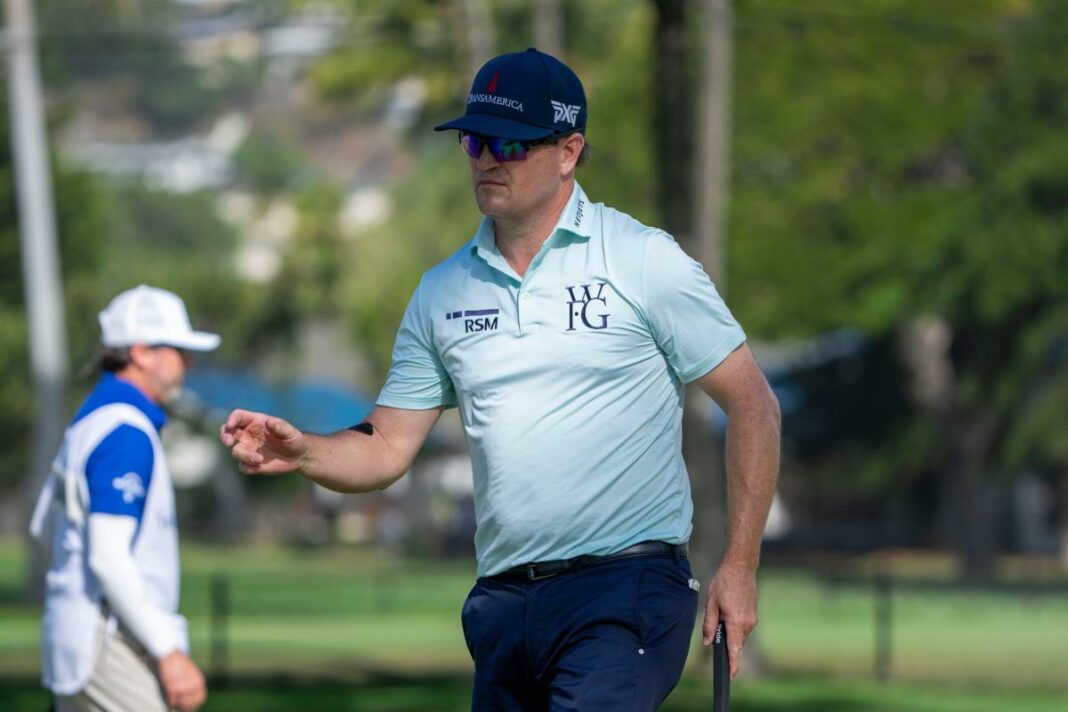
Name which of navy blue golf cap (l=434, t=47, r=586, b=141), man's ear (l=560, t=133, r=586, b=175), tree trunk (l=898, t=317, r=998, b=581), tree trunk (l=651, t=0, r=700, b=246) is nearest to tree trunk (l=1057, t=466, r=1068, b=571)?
tree trunk (l=898, t=317, r=998, b=581)

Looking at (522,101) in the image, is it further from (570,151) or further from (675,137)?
(675,137)

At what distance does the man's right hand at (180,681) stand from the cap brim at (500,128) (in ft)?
5.75

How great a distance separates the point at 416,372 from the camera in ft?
18.8

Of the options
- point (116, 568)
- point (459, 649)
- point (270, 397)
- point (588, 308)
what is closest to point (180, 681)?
point (116, 568)

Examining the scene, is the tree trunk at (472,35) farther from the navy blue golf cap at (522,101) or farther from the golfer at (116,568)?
the navy blue golf cap at (522,101)

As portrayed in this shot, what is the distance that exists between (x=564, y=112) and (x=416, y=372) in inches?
29.6

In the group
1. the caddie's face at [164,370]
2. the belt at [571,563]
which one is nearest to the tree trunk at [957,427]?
the caddie's face at [164,370]

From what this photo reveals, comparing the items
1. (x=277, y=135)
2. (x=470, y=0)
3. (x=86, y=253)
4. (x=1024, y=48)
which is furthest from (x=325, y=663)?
(x=277, y=135)

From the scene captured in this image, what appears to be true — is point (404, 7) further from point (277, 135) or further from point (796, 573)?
point (277, 135)

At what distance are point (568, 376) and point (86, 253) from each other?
3968 centimetres

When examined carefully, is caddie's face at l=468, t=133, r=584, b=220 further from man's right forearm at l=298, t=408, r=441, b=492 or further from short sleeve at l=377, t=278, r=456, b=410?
man's right forearm at l=298, t=408, r=441, b=492

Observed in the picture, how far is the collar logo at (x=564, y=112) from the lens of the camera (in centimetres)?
550

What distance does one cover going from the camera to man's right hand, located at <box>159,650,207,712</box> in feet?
20.4

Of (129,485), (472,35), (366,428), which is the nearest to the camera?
(366,428)
